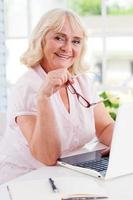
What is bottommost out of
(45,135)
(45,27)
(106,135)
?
(106,135)

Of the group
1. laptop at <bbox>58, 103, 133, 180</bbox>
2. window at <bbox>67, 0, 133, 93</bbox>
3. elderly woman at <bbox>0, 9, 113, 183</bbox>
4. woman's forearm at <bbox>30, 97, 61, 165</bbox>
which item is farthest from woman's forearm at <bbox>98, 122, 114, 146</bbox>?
window at <bbox>67, 0, 133, 93</bbox>

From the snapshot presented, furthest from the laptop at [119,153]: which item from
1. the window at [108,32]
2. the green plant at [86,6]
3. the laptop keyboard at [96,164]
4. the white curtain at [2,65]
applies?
the green plant at [86,6]

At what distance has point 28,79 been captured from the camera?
1.80m

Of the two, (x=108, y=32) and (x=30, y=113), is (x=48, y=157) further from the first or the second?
(x=108, y=32)

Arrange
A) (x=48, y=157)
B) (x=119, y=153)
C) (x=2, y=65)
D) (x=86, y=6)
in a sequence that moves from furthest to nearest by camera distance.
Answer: (x=86, y=6)
(x=2, y=65)
(x=48, y=157)
(x=119, y=153)

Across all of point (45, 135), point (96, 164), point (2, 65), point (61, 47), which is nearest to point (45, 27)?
point (61, 47)

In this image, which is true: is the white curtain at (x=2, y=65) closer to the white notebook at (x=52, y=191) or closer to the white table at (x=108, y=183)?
the white table at (x=108, y=183)

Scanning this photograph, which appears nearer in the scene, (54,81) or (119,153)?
(119,153)

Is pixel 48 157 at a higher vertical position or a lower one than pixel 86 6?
lower

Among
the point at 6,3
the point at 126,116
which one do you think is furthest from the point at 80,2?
the point at 126,116

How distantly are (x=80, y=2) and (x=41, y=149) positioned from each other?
7.84 feet

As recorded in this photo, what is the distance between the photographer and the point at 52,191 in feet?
3.62

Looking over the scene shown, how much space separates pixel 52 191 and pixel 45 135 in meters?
0.48

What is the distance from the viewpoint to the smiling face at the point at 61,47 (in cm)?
187
